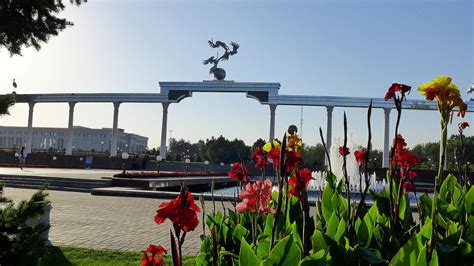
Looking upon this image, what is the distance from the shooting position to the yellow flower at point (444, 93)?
1.98 m

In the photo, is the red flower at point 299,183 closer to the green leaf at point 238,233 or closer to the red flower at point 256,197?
the red flower at point 256,197

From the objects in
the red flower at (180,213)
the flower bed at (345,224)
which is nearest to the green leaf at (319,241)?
the flower bed at (345,224)

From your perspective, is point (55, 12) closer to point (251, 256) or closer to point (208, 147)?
point (251, 256)

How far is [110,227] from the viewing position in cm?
836

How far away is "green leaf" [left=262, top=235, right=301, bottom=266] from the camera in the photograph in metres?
1.45

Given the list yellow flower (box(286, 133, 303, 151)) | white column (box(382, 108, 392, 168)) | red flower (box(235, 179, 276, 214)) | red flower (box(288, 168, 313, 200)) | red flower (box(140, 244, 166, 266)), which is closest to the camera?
red flower (box(140, 244, 166, 266))

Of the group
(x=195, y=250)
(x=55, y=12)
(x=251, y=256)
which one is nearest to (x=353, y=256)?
(x=251, y=256)

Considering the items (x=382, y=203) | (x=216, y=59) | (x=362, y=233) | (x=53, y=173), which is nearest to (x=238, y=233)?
(x=362, y=233)

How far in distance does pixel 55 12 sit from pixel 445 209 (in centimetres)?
469

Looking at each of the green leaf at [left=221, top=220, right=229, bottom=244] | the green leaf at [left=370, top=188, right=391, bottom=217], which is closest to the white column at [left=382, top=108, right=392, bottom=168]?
the green leaf at [left=370, top=188, right=391, bottom=217]

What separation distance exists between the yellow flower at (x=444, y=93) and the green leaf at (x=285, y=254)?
1.03m

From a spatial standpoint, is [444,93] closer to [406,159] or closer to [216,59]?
[406,159]

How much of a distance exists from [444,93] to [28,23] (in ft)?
14.0

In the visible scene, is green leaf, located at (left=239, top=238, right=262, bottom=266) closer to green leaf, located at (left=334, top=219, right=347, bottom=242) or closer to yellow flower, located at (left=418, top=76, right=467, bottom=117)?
green leaf, located at (left=334, top=219, right=347, bottom=242)
